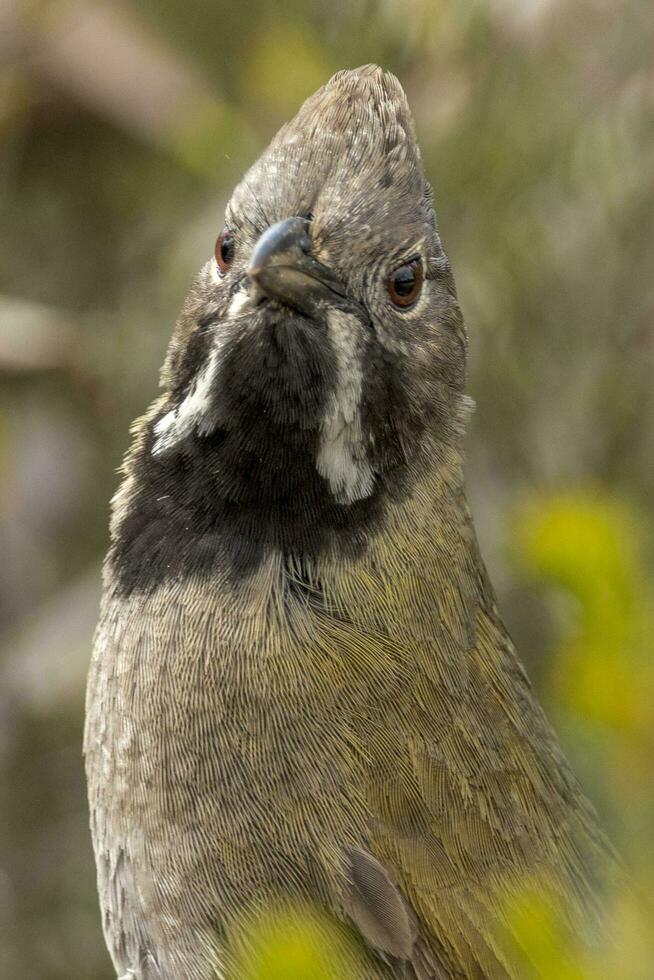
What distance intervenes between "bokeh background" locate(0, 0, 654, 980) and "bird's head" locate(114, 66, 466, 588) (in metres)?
0.50

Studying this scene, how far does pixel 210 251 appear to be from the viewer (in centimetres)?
517

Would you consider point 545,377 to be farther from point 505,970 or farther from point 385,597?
point 505,970

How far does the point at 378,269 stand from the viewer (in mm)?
3625

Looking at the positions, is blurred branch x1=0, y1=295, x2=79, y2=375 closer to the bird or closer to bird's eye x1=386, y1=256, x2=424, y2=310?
the bird

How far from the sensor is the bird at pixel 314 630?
11.5 ft

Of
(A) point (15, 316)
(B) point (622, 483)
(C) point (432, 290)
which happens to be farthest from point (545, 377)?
(A) point (15, 316)

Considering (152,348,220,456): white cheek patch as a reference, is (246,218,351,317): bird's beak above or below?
above

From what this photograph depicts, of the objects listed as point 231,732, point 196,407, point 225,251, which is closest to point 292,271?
point 225,251

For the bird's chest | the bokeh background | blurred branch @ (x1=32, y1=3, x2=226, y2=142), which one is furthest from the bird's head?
blurred branch @ (x1=32, y1=3, x2=226, y2=142)

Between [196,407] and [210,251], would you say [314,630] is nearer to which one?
[196,407]

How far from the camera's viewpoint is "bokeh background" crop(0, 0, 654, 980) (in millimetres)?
4449

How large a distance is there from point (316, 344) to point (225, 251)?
0.39 m

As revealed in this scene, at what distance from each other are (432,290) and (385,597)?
856mm

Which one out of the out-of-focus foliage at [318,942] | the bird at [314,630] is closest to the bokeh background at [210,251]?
the bird at [314,630]
